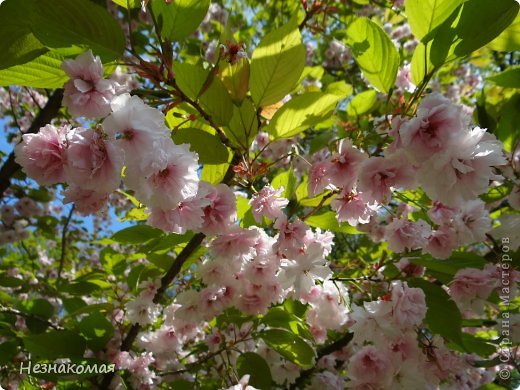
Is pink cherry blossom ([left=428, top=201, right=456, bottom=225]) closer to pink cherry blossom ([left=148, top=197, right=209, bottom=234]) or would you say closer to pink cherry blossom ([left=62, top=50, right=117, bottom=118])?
pink cherry blossom ([left=148, top=197, right=209, bottom=234])

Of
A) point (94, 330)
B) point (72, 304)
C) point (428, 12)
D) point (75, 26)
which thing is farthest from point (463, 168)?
point (72, 304)

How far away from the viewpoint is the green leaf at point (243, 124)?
1.12 m

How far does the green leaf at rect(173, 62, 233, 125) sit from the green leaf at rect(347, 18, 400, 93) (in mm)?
402

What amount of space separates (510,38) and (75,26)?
1117mm

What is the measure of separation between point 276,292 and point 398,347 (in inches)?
17.1

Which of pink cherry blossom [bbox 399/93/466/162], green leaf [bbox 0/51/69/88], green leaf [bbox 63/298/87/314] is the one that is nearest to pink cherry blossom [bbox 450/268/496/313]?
pink cherry blossom [bbox 399/93/466/162]

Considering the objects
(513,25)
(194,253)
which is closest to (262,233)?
(194,253)

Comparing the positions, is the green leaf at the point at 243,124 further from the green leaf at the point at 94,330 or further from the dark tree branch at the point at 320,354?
the dark tree branch at the point at 320,354

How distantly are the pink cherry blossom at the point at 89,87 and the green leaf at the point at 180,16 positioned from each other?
0.69 ft

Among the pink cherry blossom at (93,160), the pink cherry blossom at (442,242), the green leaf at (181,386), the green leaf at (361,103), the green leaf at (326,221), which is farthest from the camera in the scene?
the green leaf at (361,103)

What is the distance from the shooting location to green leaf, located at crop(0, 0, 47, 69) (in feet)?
2.85

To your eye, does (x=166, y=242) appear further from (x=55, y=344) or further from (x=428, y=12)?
(x=428, y=12)

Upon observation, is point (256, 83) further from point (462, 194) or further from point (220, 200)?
point (462, 194)

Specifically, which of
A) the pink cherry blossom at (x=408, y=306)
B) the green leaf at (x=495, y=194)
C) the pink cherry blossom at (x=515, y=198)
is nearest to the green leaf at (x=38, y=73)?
the pink cherry blossom at (x=408, y=306)
